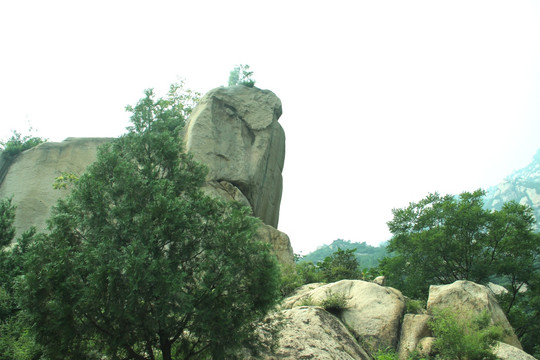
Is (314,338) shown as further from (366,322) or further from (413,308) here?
(413,308)

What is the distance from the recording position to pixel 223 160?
25094mm

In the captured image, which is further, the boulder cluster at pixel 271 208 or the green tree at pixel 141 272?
the boulder cluster at pixel 271 208

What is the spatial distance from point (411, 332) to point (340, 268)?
7.97 m

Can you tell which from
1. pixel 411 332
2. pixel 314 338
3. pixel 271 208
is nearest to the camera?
pixel 314 338

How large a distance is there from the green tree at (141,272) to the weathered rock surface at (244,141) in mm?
15062

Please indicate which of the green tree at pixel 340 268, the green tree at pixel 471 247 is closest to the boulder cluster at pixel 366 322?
the green tree at pixel 340 268

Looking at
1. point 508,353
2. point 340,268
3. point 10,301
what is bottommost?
point 508,353

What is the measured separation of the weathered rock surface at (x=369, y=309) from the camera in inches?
513

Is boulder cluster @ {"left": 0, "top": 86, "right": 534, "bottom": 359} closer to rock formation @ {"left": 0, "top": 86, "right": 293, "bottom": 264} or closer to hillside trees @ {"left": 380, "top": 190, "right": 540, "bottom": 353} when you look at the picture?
rock formation @ {"left": 0, "top": 86, "right": 293, "bottom": 264}

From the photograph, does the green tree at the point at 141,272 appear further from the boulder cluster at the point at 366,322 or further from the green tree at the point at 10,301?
the boulder cluster at the point at 366,322

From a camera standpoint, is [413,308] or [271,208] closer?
[413,308]

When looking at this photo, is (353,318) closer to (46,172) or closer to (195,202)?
(195,202)

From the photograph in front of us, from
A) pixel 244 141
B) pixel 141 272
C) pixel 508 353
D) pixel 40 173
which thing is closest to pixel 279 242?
pixel 244 141

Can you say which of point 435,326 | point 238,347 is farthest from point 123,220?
point 435,326
